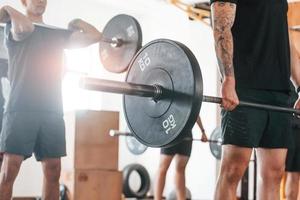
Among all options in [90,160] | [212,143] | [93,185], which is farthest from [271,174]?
[212,143]

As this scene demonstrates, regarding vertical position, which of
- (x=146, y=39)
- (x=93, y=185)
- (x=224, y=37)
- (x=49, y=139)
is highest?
(x=146, y=39)

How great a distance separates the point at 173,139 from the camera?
2.12m

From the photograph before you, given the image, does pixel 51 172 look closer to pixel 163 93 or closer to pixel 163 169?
pixel 163 93

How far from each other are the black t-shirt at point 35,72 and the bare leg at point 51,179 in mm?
288

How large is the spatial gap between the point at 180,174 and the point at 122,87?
244 centimetres

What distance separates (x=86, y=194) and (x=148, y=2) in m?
3.59

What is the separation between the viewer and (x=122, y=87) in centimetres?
201

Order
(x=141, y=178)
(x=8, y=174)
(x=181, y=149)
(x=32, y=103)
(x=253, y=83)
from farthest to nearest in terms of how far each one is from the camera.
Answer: (x=141, y=178), (x=181, y=149), (x=32, y=103), (x=8, y=174), (x=253, y=83)

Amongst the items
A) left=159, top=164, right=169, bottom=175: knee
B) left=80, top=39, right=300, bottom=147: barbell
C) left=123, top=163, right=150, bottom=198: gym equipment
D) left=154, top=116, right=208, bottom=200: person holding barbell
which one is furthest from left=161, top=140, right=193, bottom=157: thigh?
left=123, top=163, right=150, bottom=198: gym equipment

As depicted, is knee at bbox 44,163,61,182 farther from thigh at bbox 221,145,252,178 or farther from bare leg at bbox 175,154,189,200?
bare leg at bbox 175,154,189,200

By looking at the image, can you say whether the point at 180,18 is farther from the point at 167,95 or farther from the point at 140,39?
the point at 167,95

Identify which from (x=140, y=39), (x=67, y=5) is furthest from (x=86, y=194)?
(x=67, y=5)

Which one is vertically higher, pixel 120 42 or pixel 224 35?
pixel 120 42

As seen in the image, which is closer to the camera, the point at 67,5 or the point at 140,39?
the point at 140,39
